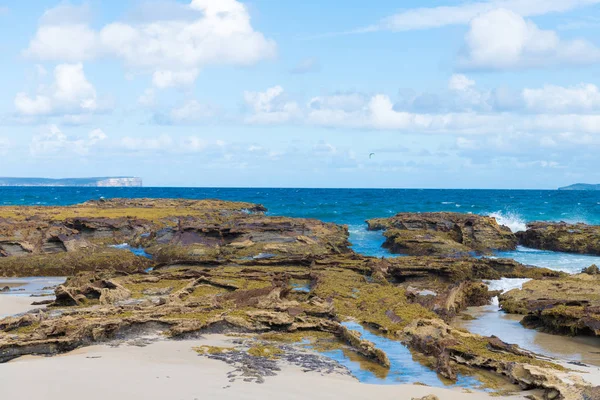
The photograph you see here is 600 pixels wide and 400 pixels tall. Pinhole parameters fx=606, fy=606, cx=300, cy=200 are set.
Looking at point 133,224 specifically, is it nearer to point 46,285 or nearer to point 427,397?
point 46,285

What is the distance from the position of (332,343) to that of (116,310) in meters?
5.74

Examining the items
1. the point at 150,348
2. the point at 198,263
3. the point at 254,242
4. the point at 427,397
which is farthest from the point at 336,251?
the point at 427,397

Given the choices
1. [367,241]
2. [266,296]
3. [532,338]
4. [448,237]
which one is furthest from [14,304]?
[367,241]

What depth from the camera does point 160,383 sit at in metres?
10.3

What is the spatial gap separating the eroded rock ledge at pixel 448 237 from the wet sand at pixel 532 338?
18221 mm

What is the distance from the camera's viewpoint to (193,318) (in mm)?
14766

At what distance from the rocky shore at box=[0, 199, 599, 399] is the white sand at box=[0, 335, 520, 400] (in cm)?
98

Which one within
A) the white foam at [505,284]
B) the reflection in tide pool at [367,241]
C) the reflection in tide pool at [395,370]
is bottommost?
the reflection in tide pool at [367,241]

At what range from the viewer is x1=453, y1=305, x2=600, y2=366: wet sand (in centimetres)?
1411

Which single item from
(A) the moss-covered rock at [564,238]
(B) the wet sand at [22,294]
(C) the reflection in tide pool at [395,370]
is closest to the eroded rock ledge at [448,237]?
(A) the moss-covered rock at [564,238]

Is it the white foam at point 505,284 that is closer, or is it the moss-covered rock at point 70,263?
the white foam at point 505,284

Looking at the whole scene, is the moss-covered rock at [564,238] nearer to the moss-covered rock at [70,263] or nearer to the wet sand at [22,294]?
the moss-covered rock at [70,263]

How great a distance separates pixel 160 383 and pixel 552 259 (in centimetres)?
3322

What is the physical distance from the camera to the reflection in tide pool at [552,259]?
114ft
